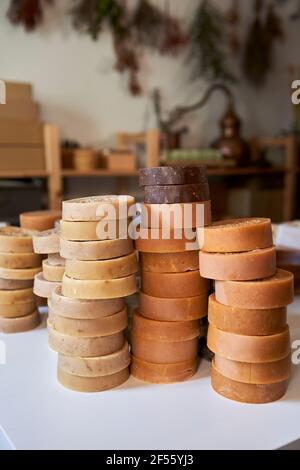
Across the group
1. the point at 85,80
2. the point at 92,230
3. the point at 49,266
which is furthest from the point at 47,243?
the point at 85,80

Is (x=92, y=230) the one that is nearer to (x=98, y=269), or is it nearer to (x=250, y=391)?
(x=98, y=269)

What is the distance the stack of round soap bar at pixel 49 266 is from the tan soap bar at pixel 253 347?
1.29 ft

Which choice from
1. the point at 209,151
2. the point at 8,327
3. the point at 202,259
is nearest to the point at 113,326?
the point at 202,259

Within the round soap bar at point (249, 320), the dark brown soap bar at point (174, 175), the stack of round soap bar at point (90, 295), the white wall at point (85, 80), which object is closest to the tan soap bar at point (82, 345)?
the stack of round soap bar at point (90, 295)

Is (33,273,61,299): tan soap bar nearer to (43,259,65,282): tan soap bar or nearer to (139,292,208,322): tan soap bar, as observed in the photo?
(43,259,65,282): tan soap bar

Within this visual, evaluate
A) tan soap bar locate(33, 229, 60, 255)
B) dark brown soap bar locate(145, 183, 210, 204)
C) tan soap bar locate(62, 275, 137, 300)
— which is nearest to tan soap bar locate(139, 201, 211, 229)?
dark brown soap bar locate(145, 183, 210, 204)

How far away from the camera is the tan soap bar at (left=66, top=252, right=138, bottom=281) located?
0.74 meters

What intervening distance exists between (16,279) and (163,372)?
445mm

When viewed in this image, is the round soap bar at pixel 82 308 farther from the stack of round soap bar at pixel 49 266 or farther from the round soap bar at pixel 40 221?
the round soap bar at pixel 40 221

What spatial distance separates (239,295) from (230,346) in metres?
0.09

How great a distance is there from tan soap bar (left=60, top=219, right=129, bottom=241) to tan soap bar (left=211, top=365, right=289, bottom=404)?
325mm

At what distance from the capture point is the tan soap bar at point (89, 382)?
74 cm
